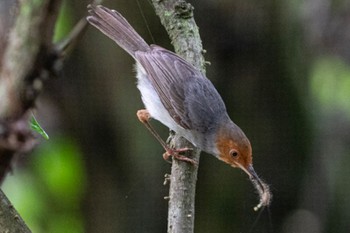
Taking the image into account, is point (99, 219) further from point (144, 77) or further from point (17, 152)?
point (17, 152)

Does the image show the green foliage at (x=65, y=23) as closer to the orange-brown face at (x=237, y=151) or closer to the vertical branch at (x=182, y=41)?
the vertical branch at (x=182, y=41)

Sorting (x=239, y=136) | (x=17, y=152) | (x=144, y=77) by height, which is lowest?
(x=17, y=152)

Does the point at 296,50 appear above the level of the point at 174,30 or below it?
above

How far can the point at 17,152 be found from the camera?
2.48ft

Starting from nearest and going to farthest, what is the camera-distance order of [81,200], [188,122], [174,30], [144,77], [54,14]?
[54,14] < [174,30] < [188,122] < [144,77] < [81,200]

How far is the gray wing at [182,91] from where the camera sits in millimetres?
4410

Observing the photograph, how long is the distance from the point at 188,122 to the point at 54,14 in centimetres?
368

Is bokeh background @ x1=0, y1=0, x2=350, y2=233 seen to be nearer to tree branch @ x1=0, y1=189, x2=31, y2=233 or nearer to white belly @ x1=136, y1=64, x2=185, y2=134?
white belly @ x1=136, y1=64, x2=185, y2=134

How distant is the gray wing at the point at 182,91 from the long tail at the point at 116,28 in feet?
0.28

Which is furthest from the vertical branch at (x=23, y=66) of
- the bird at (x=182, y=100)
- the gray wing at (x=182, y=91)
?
the gray wing at (x=182, y=91)

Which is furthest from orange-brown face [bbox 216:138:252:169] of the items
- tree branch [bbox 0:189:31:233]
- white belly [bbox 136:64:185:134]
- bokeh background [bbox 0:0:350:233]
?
tree branch [bbox 0:189:31:233]

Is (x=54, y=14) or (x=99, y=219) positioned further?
(x=99, y=219)

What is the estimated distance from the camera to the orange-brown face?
4.08 meters

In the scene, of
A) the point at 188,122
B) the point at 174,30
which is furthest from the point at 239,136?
the point at 174,30
